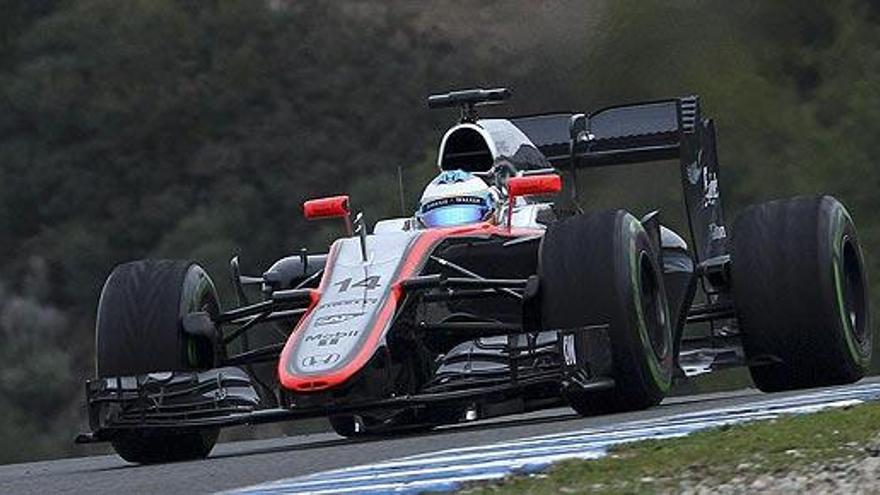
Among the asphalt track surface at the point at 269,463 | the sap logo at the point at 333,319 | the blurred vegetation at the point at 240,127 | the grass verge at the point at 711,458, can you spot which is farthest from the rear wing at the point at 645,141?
the blurred vegetation at the point at 240,127

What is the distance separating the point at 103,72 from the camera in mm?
31141

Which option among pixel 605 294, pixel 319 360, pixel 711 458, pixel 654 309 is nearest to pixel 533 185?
pixel 654 309

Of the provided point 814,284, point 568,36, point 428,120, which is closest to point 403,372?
point 814,284

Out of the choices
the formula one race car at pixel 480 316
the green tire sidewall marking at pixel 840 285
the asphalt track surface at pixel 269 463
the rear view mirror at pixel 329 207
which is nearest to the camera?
the asphalt track surface at pixel 269 463

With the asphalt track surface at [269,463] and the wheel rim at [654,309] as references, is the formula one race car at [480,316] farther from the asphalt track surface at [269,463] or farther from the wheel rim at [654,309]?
the asphalt track surface at [269,463]

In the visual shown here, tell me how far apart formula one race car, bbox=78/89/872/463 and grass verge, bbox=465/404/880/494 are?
Result: 9.82 feet

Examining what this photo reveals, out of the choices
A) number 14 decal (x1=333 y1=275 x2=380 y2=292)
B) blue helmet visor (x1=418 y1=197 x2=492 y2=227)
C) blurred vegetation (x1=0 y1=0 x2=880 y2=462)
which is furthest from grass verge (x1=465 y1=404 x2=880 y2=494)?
blurred vegetation (x1=0 y1=0 x2=880 y2=462)

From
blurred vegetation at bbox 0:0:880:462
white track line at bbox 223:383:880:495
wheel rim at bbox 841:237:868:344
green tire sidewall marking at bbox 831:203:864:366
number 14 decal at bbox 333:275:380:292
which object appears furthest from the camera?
blurred vegetation at bbox 0:0:880:462

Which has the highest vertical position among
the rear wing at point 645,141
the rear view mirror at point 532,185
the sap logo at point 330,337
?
the rear wing at point 645,141

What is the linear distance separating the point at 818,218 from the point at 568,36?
1124 centimetres

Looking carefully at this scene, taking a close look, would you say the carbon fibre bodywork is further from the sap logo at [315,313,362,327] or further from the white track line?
the white track line

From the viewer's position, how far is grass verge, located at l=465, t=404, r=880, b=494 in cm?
792

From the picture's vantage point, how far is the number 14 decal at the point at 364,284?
12.4 m

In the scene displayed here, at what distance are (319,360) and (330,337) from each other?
0.19 m
